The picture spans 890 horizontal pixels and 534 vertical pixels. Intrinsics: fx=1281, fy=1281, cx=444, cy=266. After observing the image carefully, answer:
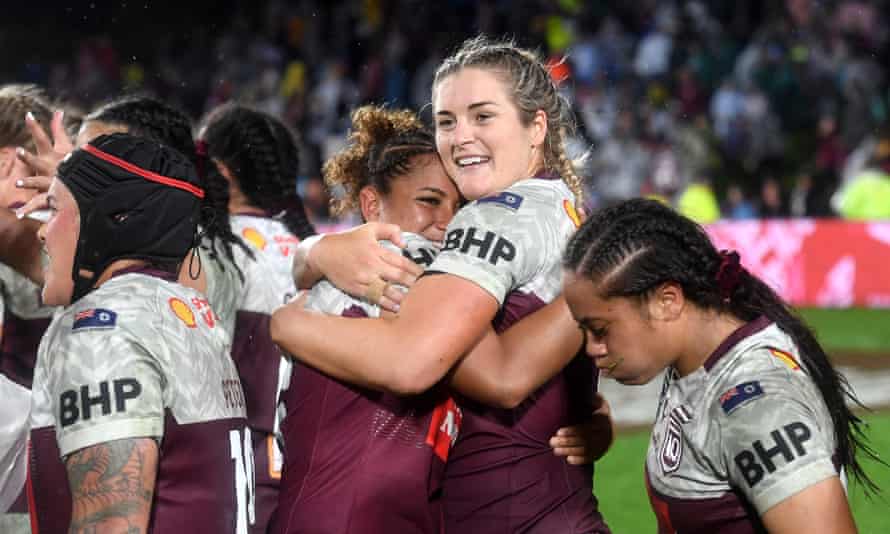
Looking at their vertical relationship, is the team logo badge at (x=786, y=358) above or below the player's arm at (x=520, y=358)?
above

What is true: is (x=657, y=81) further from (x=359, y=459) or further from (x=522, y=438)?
(x=359, y=459)

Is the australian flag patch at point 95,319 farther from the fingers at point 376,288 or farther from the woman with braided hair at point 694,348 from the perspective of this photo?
Result: the woman with braided hair at point 694,348

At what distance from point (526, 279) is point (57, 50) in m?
25.5

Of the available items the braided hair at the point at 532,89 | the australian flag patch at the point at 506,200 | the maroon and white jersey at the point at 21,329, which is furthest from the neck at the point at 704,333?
the maroon and white jersey at the point at 21,329

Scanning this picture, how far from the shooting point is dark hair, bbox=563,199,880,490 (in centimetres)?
310

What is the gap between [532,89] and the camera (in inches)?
143

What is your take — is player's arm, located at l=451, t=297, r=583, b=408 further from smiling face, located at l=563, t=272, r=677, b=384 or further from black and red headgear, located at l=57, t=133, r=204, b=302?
black and red headgear, located at l=57, t=133, r=204, b=302

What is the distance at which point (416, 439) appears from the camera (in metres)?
3.28

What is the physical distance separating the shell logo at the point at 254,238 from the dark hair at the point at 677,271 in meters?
2.20

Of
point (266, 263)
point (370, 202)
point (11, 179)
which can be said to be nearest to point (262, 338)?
point (266, 263)

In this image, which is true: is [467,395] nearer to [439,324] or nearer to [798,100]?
[439,324]

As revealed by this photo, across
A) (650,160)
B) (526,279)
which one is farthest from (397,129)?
(650,160)

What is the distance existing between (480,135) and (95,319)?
1.19 meters

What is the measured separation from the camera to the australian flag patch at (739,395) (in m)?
2.90
